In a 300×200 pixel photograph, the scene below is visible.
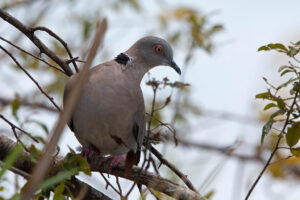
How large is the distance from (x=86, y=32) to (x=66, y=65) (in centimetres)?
49

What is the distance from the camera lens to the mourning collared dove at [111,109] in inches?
154

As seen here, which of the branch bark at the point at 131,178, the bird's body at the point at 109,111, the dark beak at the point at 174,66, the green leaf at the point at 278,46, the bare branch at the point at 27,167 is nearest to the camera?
the green leaf at the point at 278,46

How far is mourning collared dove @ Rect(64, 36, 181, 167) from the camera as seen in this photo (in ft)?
12.8

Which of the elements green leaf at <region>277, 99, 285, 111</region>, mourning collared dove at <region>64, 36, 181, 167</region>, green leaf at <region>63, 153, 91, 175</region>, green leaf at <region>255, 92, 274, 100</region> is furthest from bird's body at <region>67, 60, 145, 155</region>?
green leaf at <region>277, 99, 285, 111</region>

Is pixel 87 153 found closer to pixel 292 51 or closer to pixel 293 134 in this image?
pixel 293 134

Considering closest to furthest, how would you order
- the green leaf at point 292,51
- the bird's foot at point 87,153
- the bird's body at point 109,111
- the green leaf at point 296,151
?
the green leaf at point 292,51, the green leaf at point 296,151, the bird's body at point 109,111, the bird's foot at point 87,153

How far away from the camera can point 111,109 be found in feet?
12.8

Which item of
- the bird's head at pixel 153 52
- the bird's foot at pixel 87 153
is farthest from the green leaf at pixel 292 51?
the bird's head at pixel 153 52

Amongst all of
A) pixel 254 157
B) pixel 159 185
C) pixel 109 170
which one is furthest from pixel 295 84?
pixel 254 157

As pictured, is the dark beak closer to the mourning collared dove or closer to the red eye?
the red eye

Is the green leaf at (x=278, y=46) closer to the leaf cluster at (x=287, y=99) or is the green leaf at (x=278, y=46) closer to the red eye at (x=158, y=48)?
the leaf cluster at (x=287, y=99)

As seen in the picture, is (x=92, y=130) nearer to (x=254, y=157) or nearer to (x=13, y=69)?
(x=13, y=69)

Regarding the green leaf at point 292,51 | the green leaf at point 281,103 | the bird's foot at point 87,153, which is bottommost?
the bird's foot at point 87,153

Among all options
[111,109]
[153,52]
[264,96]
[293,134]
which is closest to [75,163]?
[264,96]
